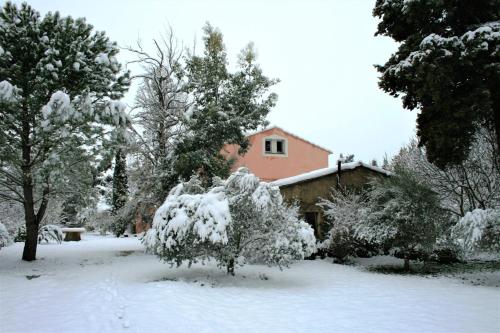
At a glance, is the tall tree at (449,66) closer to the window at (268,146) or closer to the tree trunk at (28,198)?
the tree trunk at (28,198)

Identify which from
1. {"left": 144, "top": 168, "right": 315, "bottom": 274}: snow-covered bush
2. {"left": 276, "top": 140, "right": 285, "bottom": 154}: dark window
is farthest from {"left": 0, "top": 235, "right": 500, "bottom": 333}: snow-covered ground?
{"left": 276, "top": 140, "right": 285, "bottom": 154}: dark window

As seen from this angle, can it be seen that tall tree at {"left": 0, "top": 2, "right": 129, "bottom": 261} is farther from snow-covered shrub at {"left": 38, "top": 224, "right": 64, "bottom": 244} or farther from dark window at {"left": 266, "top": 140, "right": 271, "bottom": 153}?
dark window at {"left": 266, "top": 140, "right": 271, "bottom": 153}

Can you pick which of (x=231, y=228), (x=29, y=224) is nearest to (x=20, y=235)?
(x=29, y=224)

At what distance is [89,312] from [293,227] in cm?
570

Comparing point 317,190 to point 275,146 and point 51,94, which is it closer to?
point 275,146

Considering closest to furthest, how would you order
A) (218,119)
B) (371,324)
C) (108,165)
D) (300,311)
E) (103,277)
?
(371,324) → (300,311) → (103,277) → (108,165) → (218,119)

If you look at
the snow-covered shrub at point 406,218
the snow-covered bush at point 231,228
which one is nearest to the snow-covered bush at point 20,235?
the snow-covered bush at point 231,228

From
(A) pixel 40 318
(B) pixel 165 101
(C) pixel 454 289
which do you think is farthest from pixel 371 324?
(B) pixel 165 101

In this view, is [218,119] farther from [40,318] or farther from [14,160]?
[40,318]

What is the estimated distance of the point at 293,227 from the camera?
1069 centimetres

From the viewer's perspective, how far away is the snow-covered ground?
20.9ft

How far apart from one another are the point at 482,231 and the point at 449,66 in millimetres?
4841

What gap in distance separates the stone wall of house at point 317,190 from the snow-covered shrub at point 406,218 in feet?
13.5

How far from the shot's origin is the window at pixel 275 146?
27.8m
